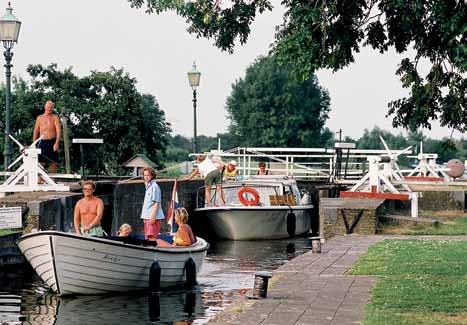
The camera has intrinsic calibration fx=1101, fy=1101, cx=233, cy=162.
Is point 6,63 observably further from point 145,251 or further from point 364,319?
point 364,319

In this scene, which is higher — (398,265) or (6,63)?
(6,63)

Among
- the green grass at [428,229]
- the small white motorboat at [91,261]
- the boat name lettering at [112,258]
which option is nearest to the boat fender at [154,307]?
the small white motorboat at [91,261]

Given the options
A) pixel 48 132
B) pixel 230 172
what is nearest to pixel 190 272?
pixel 48 132

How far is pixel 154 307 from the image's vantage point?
699 inches

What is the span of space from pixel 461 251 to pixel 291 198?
18118 mm

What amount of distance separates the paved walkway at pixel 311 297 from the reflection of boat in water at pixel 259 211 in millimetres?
15837

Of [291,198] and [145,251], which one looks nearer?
[145,251]

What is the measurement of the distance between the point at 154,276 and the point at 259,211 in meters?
16.1

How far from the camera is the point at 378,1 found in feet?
42.4

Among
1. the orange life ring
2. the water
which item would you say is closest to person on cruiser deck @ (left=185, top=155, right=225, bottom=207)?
the orange life ring

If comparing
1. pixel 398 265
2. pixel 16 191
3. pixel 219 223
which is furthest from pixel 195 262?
pixel 219 223

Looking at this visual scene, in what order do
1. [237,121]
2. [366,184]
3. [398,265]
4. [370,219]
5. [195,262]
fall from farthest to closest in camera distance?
1. [237,121]
2. [366,184]
3. [370,219]
4. [195,262]
5. [398,265]

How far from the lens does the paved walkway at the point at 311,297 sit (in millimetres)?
12555

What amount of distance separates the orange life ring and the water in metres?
11.2
